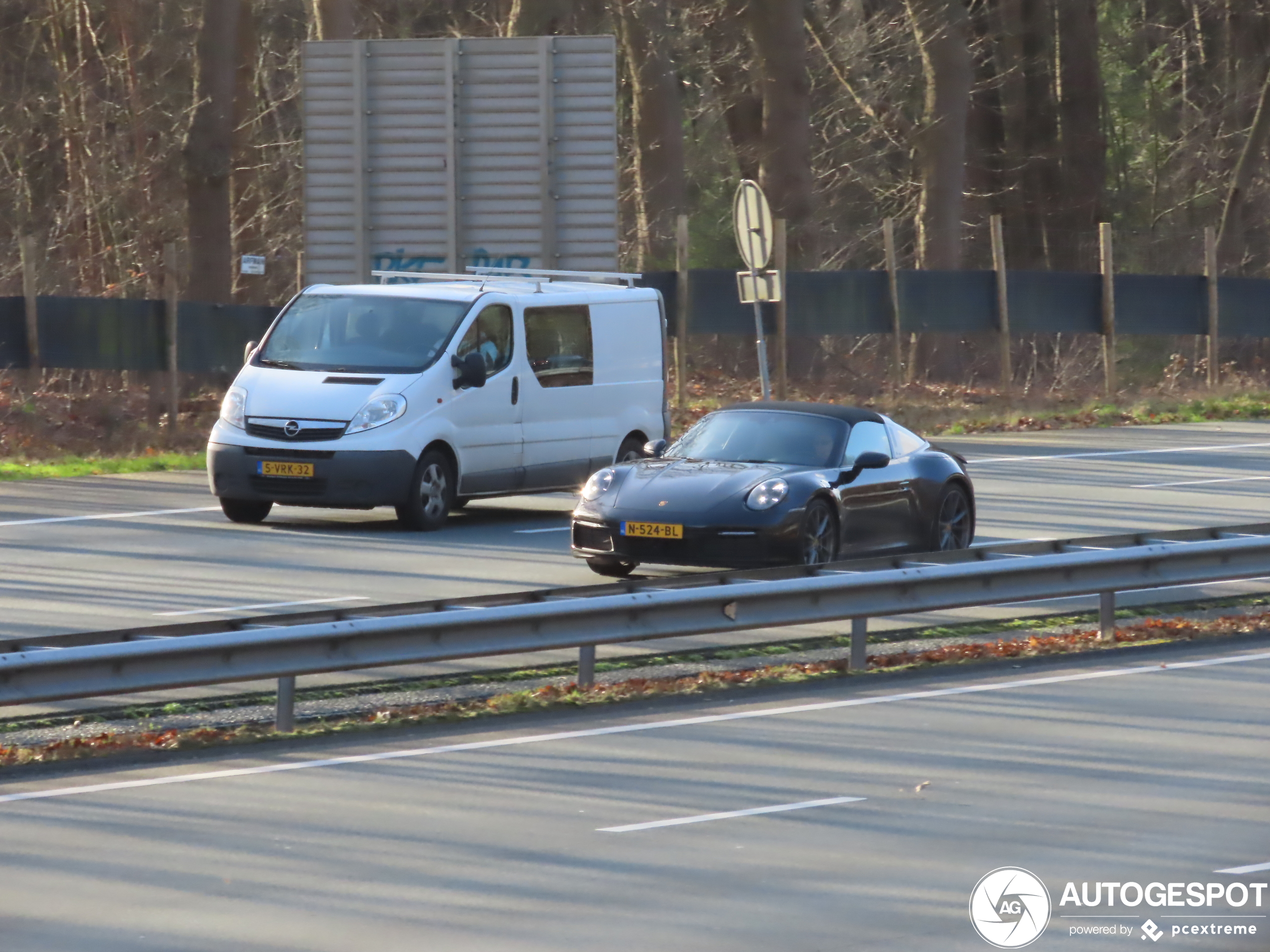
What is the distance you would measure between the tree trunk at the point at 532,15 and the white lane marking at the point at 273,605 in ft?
71.0

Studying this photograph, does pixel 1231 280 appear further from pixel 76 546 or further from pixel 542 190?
pixel 76 546

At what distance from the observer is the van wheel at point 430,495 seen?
17031mm

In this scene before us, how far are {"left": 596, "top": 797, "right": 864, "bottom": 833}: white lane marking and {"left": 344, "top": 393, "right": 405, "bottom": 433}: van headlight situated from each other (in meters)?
9.00

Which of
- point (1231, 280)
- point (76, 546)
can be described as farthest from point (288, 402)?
point (1231, 280)

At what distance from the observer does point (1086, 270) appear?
43062 millimetres

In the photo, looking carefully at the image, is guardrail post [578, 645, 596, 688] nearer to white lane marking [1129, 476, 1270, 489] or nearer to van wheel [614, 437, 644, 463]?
van wheel [614, 437, 644, 463]

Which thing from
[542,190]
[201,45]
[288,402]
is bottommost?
[288,402]

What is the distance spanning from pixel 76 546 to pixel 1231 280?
76.4 feet

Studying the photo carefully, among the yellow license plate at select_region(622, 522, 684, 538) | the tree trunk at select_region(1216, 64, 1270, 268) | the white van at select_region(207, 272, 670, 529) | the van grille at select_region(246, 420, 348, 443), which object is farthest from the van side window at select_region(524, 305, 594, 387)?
the tree trunk at select_region(1216, 64, 1270, 268)

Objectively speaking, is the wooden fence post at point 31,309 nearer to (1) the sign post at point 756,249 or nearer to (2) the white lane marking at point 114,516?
(2) the white lane marking at point 114,516

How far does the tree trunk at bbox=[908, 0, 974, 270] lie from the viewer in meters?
36.5

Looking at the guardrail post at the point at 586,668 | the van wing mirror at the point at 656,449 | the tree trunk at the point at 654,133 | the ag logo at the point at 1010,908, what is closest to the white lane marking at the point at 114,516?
the van wing mirror at the point at 656,449

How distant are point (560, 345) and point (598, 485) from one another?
170 inches

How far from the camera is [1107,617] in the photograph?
12430mm
